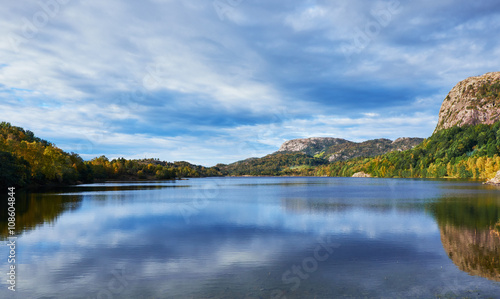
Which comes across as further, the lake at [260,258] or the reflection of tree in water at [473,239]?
the reflection of tree in water at [473,239]

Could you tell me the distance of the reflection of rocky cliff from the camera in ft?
60.6

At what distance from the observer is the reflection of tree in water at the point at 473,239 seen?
19.0 m

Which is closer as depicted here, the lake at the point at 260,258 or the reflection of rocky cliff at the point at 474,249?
the lake at the point at 260,258

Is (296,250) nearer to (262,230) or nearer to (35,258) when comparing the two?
(262,230)

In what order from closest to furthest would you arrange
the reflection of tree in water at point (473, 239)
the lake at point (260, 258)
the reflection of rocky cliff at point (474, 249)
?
the lake at point (260, 258), the reflection of rocky cliff at point (474, 249), the reflection of tree in water at point (473, 239)

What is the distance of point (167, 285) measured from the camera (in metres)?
16.4

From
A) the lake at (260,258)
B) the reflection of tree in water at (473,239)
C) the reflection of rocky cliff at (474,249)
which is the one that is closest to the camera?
the lake at (260,258)

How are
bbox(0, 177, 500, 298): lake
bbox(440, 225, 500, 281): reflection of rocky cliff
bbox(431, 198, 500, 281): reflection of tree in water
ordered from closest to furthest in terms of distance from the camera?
1. bbox(0, 177, 500, 298): lake
2. bbox(440, 225, 500, 281): reflection of rocky cliff
3. bbox(431, 198, 500, 281): reflection of tree in water

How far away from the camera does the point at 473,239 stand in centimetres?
2630

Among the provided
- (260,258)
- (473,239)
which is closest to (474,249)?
(473,239)

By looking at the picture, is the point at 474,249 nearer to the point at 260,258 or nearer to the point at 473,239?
the point at 473,239

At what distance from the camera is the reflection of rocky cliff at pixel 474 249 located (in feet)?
60.6

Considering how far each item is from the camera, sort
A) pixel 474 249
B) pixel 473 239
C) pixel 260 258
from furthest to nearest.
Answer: pixel 473 239 < pixel 474 249 < pixel 260 258

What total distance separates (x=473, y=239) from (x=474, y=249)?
4041 millimetres
